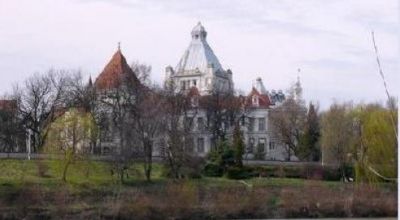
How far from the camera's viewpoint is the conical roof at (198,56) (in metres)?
68.1

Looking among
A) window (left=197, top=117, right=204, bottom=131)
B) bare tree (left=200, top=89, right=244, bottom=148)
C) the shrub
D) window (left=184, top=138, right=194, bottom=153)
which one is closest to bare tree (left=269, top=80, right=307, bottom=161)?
bare tree (left=200, top=89, right=244, bottom=148)

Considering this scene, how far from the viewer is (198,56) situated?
69625 mm

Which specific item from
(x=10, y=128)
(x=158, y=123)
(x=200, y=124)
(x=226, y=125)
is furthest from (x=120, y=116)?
(x=200, y=124)

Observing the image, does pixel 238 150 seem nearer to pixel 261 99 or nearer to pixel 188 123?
pixel 188 123

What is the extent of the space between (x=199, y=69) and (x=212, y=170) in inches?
1131

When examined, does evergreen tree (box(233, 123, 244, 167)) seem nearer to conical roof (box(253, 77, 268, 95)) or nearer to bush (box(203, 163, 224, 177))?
bush (box(203, 163, 224, 177))

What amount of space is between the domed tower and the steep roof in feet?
29.1

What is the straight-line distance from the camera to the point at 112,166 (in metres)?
36.2

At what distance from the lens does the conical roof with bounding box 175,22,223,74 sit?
68.1 meters

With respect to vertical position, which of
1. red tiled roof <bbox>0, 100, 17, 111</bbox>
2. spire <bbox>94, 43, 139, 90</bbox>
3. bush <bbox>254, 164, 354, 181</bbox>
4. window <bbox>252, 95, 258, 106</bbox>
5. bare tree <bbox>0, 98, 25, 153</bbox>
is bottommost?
bush <bbox>254, 164, 354, 181</bbox>

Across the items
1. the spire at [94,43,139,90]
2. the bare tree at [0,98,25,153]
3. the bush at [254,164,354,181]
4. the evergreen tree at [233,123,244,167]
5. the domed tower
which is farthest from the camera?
the domed tower

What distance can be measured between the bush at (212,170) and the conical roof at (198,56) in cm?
2781

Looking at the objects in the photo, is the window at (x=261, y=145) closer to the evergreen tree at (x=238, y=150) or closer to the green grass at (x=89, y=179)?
the evergreen tree at (x=238, y=150)

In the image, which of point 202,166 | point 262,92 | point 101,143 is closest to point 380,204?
point 202,166
